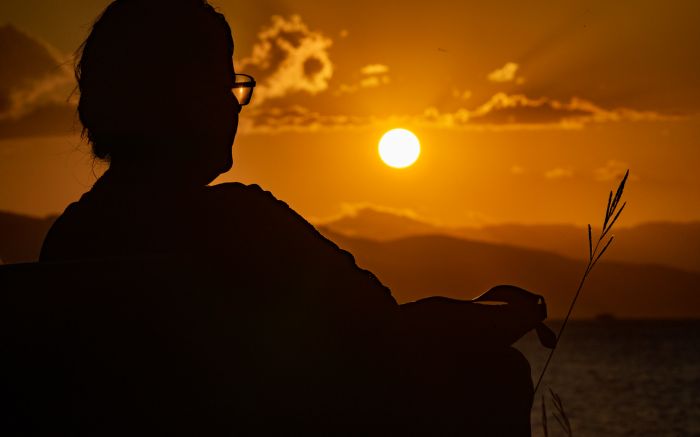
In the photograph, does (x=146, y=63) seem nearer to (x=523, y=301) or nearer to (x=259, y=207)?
(x=259, y=207)

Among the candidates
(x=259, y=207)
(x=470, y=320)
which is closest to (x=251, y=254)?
(x=259, y=207)

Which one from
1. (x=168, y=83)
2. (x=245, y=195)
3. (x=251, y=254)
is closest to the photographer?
(x=251, y=254)

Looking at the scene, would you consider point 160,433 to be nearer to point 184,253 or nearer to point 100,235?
point 184,253

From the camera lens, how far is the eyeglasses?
7.95ft

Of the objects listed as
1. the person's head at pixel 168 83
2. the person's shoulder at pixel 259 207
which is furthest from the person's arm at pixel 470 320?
the person's head at pixel 168 83

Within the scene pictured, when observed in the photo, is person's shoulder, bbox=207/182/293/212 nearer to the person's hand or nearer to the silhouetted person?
the silhouetted person

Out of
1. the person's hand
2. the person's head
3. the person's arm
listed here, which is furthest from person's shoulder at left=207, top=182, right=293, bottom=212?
the person's hand

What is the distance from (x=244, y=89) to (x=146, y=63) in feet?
0.87

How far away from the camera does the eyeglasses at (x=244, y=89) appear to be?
95.4 inches

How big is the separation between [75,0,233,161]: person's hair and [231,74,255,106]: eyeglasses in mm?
110

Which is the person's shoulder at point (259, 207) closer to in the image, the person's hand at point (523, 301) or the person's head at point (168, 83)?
the person's head at point (168, 83)

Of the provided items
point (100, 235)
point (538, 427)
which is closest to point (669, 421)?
point (538, 427)

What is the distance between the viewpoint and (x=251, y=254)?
199 centimetres

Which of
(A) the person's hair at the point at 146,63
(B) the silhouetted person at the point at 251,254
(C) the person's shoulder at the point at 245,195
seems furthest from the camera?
(A) the person's hair at the point at 146,63
